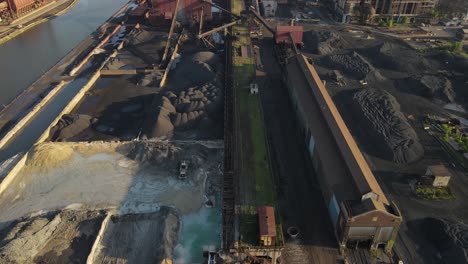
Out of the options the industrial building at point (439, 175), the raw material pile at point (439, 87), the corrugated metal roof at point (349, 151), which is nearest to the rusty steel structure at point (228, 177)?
the corrugated metal roof at point (349, 151)

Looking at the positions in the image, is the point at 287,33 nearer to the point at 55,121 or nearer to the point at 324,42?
the point at 324,42

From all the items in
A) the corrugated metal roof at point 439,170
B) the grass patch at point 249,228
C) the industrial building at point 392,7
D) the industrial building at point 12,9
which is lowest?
the grass patch at point 249,228

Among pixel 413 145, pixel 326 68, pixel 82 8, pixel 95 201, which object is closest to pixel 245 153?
pixel 95 201

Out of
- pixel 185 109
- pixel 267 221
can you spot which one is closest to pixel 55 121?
pixel 185 109

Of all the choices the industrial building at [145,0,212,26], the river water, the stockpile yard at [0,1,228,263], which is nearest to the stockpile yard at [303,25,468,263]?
the stockpile yard at [0,1,228,263]

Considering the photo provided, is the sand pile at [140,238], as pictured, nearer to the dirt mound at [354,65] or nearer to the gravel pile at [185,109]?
the gravel pile at [185,109]

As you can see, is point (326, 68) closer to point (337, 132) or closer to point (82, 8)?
point (337, 132)
